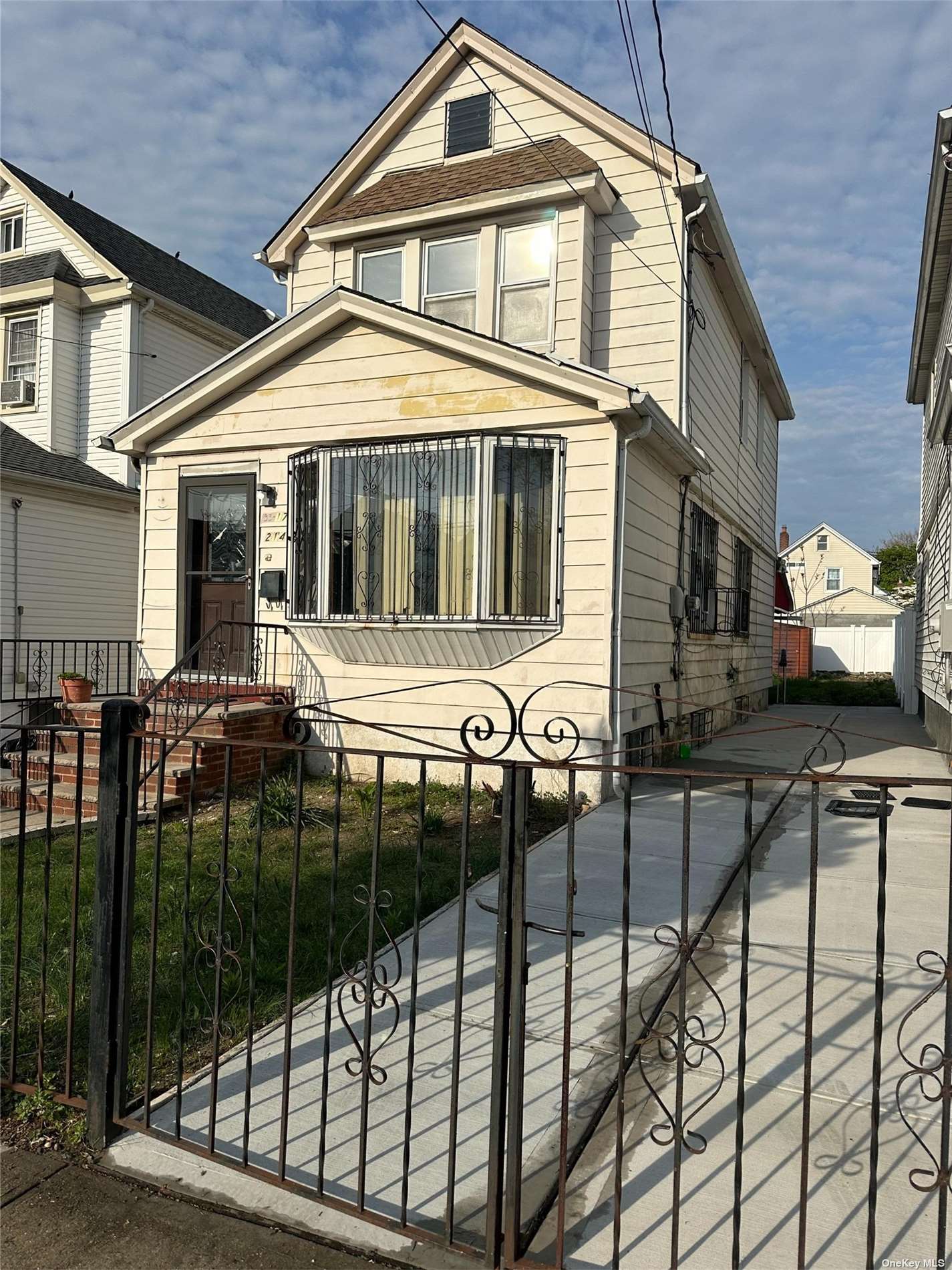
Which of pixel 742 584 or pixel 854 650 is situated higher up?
pixel 742 584

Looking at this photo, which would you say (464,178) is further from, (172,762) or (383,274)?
(172,762)

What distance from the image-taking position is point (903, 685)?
19.1 m

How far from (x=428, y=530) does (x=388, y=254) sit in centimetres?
474

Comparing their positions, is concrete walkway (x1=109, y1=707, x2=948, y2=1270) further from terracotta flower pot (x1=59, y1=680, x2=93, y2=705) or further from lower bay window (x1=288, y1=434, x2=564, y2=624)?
terracotta flower pot (x1=59, y1=680, x2=93, y2=705)

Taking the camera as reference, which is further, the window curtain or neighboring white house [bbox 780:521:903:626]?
neighboring white house [bbox 780:521:903:626]

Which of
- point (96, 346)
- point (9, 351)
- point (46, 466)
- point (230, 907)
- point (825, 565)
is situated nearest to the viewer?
point (230, 907)

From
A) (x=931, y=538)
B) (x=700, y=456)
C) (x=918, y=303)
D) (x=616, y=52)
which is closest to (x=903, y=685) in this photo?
(x=931, y=538)

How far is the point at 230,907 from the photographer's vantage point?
3.73 metres

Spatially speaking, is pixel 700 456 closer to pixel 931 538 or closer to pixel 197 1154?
pixel 931 538

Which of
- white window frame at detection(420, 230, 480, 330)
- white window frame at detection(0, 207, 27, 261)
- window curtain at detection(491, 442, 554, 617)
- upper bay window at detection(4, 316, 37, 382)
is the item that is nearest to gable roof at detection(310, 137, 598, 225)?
white window frame at detection(420, 230, 480, 330)

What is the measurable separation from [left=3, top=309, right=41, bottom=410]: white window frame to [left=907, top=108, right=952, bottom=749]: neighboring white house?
48.1 feet

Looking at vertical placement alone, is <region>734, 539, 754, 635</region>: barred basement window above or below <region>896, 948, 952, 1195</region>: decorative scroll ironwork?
above

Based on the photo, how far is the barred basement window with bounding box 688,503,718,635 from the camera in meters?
10.9

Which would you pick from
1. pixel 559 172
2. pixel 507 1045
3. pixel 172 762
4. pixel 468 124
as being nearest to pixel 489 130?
pixel 468 124
